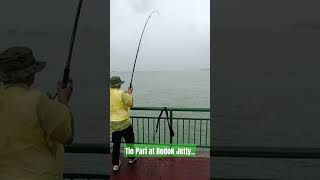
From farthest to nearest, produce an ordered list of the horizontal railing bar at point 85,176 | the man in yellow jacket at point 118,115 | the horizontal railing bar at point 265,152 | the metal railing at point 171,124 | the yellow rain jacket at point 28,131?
the metal railing at point 171,124 < the man in yellow jacket at point 118,115 < the horizontal railing bar at point 85,176 < the horizontal railing bar at point 265,152 < the yellow rain jacket at point 28,131

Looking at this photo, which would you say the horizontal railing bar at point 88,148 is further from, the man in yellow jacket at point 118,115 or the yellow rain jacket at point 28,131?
the man in yellow jacket at point 118,115

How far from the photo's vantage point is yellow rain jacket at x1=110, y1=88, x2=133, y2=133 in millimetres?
6520

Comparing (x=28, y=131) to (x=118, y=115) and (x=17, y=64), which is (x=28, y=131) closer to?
(x=17, y=64)

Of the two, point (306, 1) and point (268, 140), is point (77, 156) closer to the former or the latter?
point (268, 140)

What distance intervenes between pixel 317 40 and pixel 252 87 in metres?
0.80

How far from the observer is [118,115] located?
668 cm

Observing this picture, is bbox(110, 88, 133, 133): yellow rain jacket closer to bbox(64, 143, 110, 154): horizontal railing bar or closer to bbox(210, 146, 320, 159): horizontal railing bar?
bbox(64, 143, 110, 154): horizontal railing bar

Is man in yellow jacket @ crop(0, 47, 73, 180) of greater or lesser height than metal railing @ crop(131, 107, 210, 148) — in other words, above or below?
above

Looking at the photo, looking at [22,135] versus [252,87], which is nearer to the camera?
[22,135]

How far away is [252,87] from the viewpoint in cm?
481

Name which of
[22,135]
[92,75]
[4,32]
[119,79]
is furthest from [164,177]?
[22,135]

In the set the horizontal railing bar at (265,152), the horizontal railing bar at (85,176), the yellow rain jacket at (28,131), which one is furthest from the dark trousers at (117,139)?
the yellow rain jacket at (28,131)

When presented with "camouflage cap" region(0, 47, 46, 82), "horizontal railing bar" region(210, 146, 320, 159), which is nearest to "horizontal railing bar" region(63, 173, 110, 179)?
"horizontal railing bar" region(210, 146, 320, 159)

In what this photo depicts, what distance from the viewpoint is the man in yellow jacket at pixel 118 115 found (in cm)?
652
